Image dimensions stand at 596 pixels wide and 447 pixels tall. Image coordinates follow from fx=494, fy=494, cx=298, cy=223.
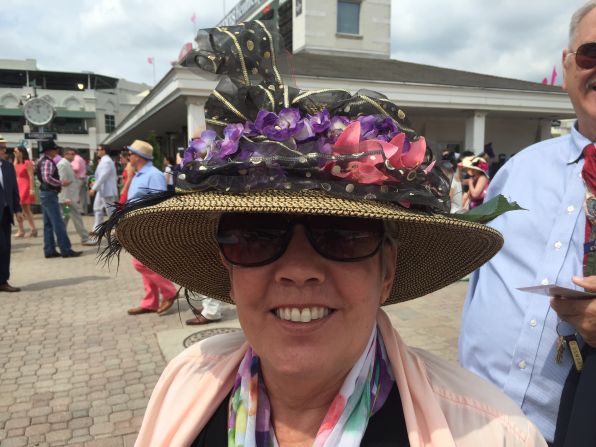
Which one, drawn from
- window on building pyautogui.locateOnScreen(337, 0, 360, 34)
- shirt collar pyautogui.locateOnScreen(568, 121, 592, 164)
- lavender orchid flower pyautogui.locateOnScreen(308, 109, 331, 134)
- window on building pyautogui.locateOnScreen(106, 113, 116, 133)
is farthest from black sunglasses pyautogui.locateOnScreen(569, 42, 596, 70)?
window on building pyautogui.locateOnScreen(106, 113, 116, 133)

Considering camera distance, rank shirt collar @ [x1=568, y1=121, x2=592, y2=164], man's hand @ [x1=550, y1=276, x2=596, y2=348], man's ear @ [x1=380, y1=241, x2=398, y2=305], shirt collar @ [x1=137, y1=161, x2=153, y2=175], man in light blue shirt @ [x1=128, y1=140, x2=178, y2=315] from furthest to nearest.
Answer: shirt collar @ [x1=137, y1=161, x2=153, y2=175]
man in light blue shirt @ [x1=128, y1=140, x2=178, y2=315]
shirt collar @ [x1=568, y1=121, x2=592, y2=164]
man's hand @ [x1=550, y1=276, x2=596, y2=348]
man's ear @ [x1=380, y1=241, x2=398, y2=305]

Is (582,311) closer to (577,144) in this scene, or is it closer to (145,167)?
(577,144)

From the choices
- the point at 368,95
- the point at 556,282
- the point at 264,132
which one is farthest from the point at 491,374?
the point at 264,132

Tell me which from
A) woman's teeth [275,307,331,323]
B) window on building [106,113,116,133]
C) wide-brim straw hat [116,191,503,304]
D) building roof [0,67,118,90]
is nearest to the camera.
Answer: wide-brim straw hat [116,191,503,304]

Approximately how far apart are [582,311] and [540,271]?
0.92ft

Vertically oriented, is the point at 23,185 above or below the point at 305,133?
below

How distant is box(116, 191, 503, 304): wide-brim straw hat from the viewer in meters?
1.15

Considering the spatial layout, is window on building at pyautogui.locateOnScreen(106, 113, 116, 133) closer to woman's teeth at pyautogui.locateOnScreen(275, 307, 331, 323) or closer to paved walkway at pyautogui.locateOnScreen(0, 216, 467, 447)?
paved walkway at pyautogui.locateOnScreen(0, 216, 467, 447)

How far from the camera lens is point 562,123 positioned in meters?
19.7

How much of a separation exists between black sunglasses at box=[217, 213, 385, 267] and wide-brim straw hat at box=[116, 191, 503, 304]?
72 mm

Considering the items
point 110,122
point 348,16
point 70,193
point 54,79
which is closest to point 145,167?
point 70,193

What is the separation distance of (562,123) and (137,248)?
21557mm

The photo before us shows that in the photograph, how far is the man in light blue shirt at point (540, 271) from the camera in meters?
1.71

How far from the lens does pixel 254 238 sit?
4.13 feet
